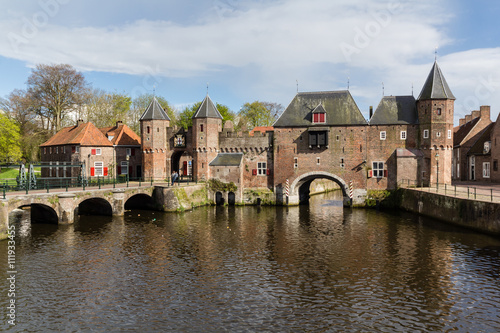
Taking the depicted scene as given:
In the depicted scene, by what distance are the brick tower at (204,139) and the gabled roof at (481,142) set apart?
102 ft

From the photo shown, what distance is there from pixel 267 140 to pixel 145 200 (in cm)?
1475

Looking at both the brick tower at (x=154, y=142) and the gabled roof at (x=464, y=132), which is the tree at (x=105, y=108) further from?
the gabled roof at (x=464, y=132)

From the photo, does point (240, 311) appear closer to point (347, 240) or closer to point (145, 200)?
point (347, 240)

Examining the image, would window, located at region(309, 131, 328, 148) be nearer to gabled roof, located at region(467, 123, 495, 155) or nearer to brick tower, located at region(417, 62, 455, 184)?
brick tower, located at region(417, 62, 455, 184)

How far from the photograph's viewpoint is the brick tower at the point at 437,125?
3655 centimetres

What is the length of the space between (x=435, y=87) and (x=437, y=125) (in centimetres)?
383

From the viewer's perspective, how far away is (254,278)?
17.2 metres

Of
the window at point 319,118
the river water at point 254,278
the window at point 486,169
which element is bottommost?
the river water at point 254,278

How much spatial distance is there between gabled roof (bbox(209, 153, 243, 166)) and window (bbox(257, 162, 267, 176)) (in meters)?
2.30

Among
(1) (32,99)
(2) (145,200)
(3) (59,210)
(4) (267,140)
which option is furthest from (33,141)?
(4) (267,140)

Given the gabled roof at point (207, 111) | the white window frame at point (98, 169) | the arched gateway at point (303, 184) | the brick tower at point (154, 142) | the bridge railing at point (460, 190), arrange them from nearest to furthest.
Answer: the bridge railing at point (460, 190) < the arched gateway at point (303, 184) < the gabled roof at point (207, 111) < the brick tower at point (154, 142) < the white window frame at point (98, 169)

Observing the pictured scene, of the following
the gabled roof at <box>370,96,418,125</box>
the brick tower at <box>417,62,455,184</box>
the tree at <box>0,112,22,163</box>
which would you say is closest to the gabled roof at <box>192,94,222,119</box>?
the gabled roof at <box>370,96,418,125</box>

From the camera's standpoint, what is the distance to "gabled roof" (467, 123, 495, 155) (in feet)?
142

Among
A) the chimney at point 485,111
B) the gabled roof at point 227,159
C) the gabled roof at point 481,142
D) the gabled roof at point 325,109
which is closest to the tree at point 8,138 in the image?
the gabled roof at point 227,159
